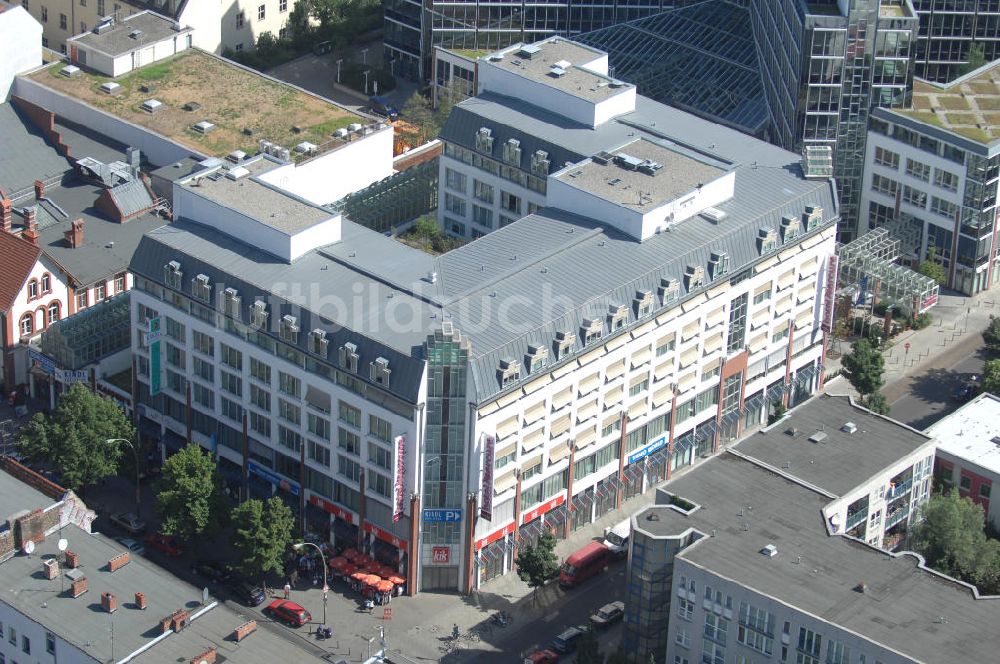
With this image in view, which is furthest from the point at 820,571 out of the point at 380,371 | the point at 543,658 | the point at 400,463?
the point at 380,371

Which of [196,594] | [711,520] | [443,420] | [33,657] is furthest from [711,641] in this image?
[33,657]

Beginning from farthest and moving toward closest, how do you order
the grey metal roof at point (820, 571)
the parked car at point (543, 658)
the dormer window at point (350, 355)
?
1. the dormer window at point (350, 355)
2. the parked car at point (543, 658)
3. the grey metal roof at point (820, 571)

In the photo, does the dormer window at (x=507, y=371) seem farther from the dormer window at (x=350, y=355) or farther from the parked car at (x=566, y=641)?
the parked car at (x=566, y=641)

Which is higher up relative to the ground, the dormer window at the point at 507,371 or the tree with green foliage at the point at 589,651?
the dormer window at the point at 507,371

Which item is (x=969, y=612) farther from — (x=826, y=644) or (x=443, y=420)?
(x=443, y=420)

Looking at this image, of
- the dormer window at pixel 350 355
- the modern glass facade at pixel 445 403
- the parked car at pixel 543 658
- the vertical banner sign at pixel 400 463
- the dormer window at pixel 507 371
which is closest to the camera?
the modern glass facade at pixel 445 403

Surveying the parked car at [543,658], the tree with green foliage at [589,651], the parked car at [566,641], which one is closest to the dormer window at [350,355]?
the parked car at [543,658]

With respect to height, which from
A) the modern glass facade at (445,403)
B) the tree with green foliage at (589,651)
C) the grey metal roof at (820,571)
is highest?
the modern glass facade at (445,403)

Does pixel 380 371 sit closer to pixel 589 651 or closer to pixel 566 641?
pixel 566 641
